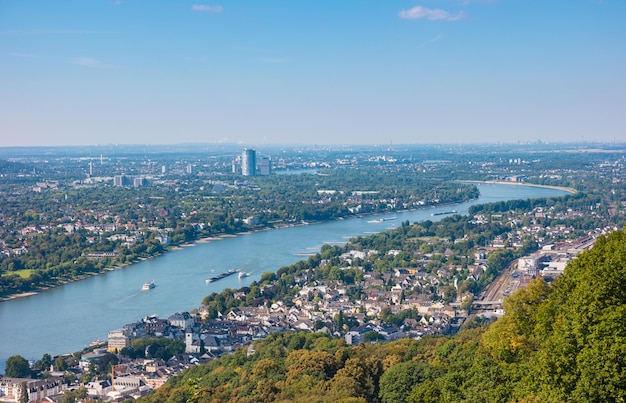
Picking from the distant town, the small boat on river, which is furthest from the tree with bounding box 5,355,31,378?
the small boat on river

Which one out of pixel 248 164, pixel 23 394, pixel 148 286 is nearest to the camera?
pixel 23 394

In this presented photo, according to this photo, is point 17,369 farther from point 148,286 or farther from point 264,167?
point 264,167

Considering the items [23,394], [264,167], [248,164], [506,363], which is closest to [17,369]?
[23,394]

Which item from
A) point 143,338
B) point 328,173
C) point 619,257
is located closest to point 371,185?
point 328,173

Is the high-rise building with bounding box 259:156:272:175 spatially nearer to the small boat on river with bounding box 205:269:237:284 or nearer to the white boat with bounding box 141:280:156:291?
the small boat on river with bounding box 205:269:237:284

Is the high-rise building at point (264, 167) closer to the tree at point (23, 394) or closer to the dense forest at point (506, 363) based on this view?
the tree at point (23, 394)

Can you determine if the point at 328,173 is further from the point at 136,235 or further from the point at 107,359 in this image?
the point at 107,359
